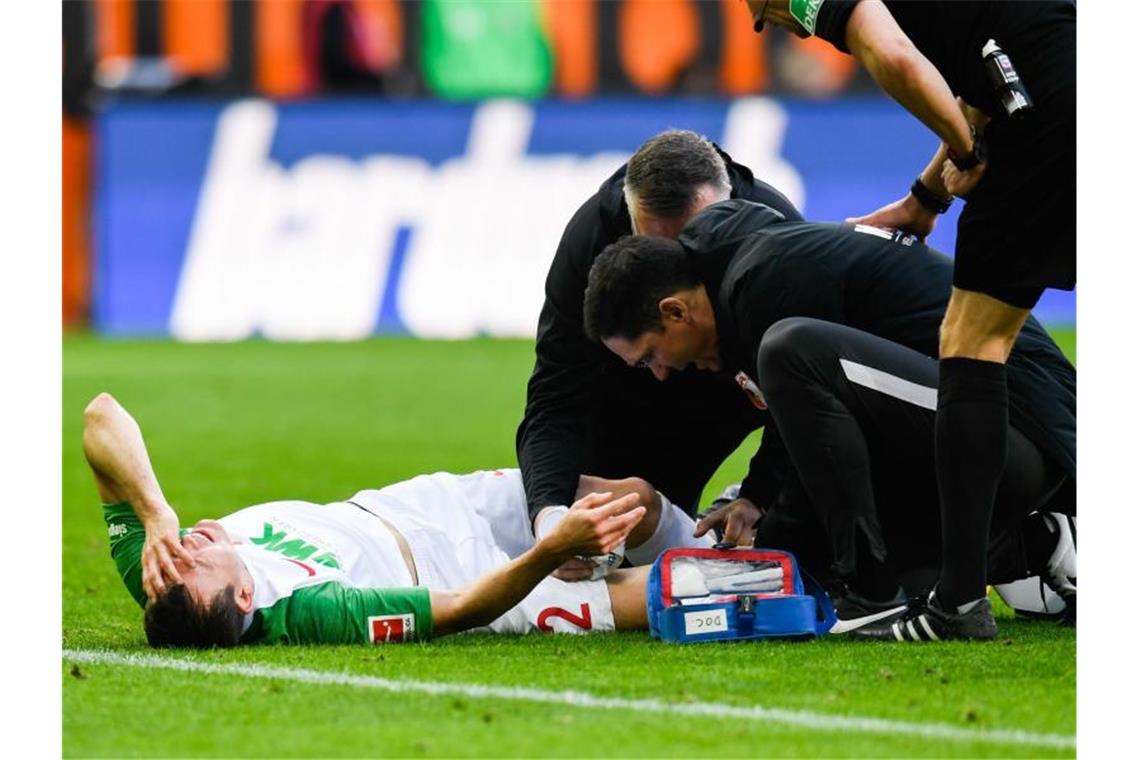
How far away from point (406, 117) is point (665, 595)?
493 inches

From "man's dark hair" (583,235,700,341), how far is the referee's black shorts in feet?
2.77

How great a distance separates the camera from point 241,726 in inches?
172

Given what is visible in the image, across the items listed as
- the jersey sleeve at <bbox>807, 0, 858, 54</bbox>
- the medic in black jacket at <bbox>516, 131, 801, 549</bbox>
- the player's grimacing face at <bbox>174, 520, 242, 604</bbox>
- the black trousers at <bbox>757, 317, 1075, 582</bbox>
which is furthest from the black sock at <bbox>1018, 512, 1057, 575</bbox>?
the player's grimacing face at <bbox>174, 520, 242, 604</bbox>

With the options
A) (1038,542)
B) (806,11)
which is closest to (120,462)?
(806,11)

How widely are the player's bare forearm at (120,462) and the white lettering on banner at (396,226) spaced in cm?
1165

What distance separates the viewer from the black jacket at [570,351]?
20.7ft

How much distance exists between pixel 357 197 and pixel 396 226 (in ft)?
1.45

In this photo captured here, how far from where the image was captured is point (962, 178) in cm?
523

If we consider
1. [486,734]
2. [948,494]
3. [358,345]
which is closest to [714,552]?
[948,494]

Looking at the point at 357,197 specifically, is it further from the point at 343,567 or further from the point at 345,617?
the point at 345,617

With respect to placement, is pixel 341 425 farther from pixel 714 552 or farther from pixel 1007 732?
pixel 1007 732

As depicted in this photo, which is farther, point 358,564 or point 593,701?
point 358,564

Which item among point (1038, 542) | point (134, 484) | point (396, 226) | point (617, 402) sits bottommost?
point (1038, 542)

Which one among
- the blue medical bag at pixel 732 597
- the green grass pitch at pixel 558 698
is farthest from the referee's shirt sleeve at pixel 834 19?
the green grass pitch at pixel 558 698
